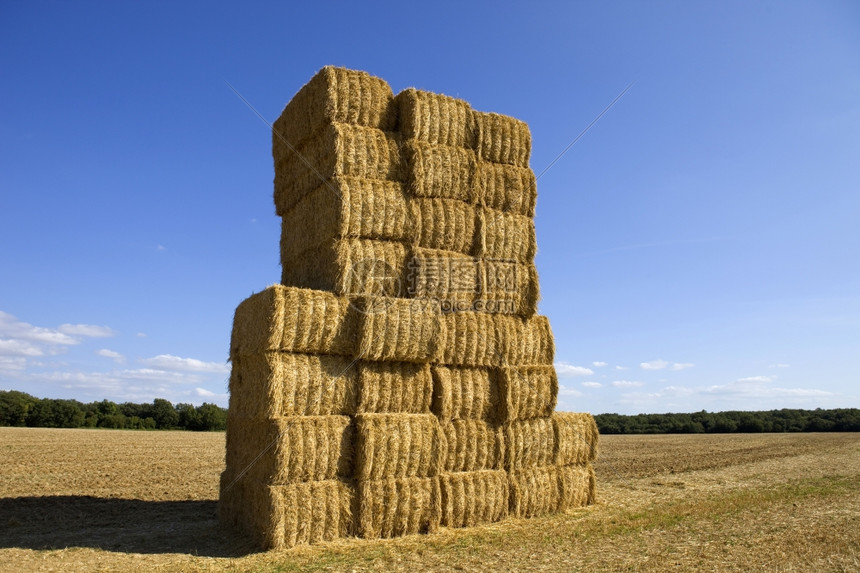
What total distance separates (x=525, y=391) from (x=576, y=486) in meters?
2.02

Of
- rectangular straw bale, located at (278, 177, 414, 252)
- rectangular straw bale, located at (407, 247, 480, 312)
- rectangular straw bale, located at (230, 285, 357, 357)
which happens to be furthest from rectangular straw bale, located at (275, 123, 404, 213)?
rectangular straw bale, located at (230, 285, 357, 357)

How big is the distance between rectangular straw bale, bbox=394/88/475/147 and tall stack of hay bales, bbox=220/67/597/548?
0.03 m

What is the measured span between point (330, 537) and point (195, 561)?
64.4 inches

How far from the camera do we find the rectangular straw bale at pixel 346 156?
894 centimetres

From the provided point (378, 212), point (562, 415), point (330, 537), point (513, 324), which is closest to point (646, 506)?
point (562, 415)

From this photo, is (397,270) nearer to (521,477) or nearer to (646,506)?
(521,477)

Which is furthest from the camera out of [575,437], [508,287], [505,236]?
[575,437]

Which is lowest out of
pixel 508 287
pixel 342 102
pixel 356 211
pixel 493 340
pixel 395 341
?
pixel 395 341

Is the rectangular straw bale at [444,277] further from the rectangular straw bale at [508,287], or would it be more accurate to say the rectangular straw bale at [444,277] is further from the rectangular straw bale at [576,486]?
the rectangular straw bale at [576,486]

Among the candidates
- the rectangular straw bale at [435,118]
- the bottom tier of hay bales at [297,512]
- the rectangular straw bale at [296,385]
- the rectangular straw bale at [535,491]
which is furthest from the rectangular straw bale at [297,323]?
the rectangular straw bale at [535,491]

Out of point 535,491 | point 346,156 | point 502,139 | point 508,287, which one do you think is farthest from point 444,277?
point 535,491

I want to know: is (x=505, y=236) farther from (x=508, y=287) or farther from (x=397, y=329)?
(x=397, y=329)

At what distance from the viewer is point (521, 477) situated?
9.73 m

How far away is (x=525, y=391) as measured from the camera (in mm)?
9961
